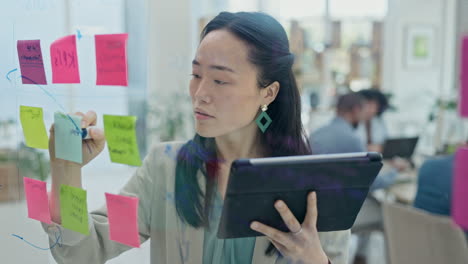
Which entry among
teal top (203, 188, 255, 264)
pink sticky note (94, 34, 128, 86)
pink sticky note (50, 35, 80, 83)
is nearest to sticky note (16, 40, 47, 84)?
pink sticky note (50, 35, 80, 83)

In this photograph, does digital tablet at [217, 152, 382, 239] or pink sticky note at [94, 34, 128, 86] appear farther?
pink sticky note at [94, 34, 128, 86]

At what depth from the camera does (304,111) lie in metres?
0.89

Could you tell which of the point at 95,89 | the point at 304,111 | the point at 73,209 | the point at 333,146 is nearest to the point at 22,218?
the point at 73,209

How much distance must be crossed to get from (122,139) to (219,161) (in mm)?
178

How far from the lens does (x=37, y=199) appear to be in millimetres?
984

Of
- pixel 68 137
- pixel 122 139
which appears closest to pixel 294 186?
pixel 122 139

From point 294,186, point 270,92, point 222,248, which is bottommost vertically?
point 222,248

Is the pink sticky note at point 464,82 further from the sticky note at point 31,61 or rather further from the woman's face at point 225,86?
the sticky note at point 31,61

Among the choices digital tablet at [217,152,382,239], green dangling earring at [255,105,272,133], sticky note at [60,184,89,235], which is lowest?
sticky note at [60,184,89,235]

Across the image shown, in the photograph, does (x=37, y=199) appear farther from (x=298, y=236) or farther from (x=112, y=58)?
(x=298, y=236)

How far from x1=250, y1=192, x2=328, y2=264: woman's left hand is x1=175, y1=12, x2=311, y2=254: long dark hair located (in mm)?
68

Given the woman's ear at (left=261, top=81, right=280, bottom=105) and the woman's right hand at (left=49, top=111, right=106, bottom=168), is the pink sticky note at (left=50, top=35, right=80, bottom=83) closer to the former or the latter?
the woman's right hand at (left=49, top=111, right=106, bottom=168)

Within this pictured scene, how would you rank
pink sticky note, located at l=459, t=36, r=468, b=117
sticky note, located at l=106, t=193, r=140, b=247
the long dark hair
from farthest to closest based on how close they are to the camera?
sticky note, located at l=106, t=193, r=140, b=247 < the long dark hair < pink sticky note, located at l=459, t=36, r=468, b=117

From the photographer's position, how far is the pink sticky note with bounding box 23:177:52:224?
38.3 inches
